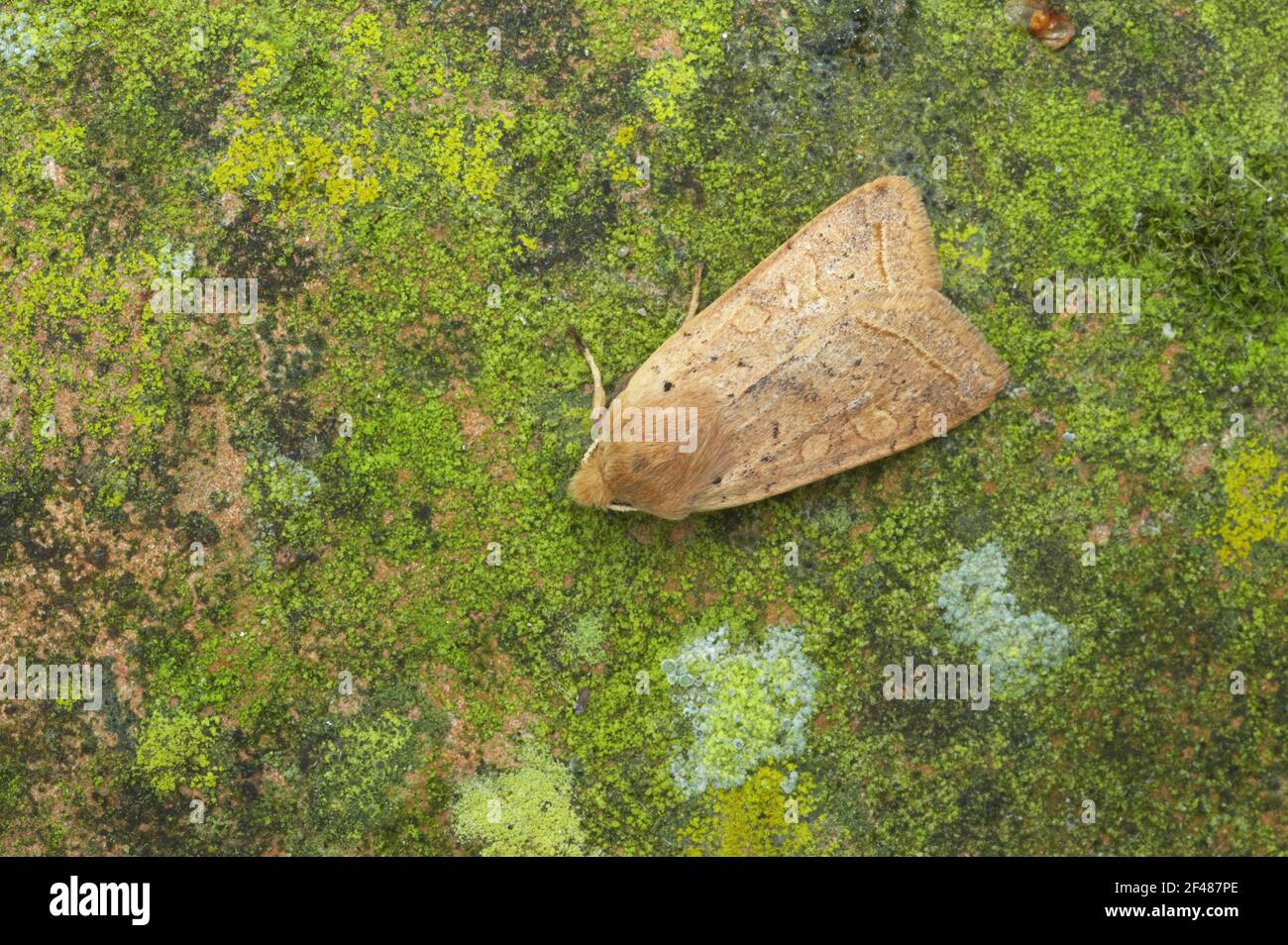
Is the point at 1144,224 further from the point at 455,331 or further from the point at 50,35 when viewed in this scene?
the point at 50,35

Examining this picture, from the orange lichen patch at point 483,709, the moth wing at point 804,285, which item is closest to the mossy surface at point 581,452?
the orange lichen patch at point 483,709

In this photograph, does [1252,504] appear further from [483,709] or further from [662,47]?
[483,709]

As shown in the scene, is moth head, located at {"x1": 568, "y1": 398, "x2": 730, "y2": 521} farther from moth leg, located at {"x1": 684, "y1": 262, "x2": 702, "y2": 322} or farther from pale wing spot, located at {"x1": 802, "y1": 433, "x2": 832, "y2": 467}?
moth leg, located at {"x1": 684, "y1": 262, "x2": 702, "y2": 322}

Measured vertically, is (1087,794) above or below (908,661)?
below

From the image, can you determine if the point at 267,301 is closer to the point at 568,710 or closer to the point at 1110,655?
the point at 568,710

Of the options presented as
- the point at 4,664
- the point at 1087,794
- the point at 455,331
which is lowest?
the point at 1087,794

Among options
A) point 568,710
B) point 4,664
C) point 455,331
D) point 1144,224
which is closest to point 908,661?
point 568,710

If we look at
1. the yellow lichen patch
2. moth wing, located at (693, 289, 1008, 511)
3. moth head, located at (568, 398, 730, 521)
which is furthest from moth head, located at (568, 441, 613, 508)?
the yellow lichen patch
